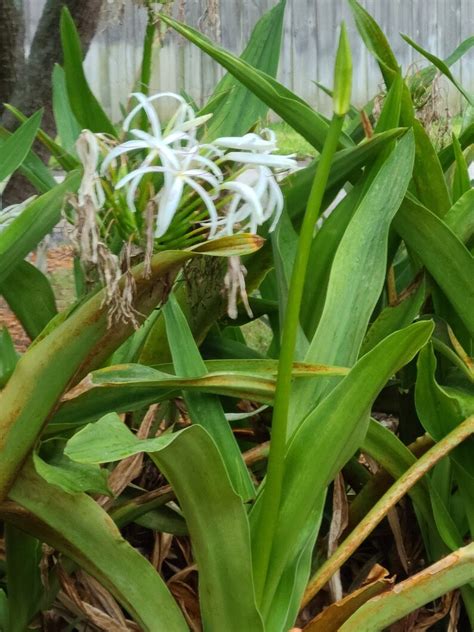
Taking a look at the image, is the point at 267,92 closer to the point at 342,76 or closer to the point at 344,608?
the point at 342,76

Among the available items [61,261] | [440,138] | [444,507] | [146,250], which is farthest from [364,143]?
[61,261]

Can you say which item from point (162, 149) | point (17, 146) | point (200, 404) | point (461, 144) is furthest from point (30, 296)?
point (461, 144)

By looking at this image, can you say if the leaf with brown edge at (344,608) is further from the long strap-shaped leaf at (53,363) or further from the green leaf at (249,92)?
the green leaf at (249,92)

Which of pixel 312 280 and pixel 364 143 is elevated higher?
pixel 364 143

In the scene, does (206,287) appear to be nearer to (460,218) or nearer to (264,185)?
(264,185)

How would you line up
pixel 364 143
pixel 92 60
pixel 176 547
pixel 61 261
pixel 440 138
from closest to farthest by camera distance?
pixel 364 143
pixel 176 547
pixel 440 138
pixel 61 261
pixel 92 60

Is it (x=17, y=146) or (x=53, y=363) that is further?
(x=17, y=146)

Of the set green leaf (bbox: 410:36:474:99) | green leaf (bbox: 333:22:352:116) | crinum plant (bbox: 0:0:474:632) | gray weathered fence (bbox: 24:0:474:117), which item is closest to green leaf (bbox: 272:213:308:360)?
crinum plant (bbox: 0:0:474:632)
